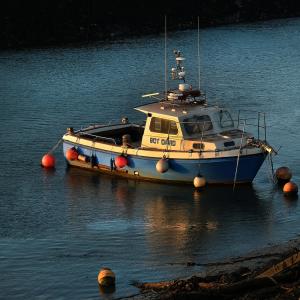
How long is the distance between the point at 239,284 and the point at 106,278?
4689mm

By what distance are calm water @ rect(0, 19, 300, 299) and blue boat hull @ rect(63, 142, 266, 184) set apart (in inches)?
15.2

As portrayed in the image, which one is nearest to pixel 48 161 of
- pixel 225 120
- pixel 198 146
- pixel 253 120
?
pixel 198 146

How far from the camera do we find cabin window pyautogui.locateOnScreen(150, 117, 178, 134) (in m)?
36.6

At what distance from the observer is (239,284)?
74.8 feet

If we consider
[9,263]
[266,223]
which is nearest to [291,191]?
[266,223]

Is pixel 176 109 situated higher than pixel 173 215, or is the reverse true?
pixel 176 109

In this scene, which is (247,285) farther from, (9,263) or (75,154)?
(75,154)

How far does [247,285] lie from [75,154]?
685 inches

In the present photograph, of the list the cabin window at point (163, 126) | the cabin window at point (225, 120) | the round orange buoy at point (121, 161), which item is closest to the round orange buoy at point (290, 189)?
the cabin window at point (225, 120)

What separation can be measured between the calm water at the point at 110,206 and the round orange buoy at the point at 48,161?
363 millimetres

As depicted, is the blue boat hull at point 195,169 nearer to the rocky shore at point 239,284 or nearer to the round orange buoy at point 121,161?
the round orange buoy at point 121,161

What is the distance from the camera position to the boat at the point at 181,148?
35.4 metres

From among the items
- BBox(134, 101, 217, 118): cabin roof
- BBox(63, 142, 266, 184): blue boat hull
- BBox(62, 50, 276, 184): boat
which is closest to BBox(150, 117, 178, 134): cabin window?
BBox(62, 50, 276, 184): boat

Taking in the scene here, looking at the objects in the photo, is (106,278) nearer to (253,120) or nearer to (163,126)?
(163,126)
